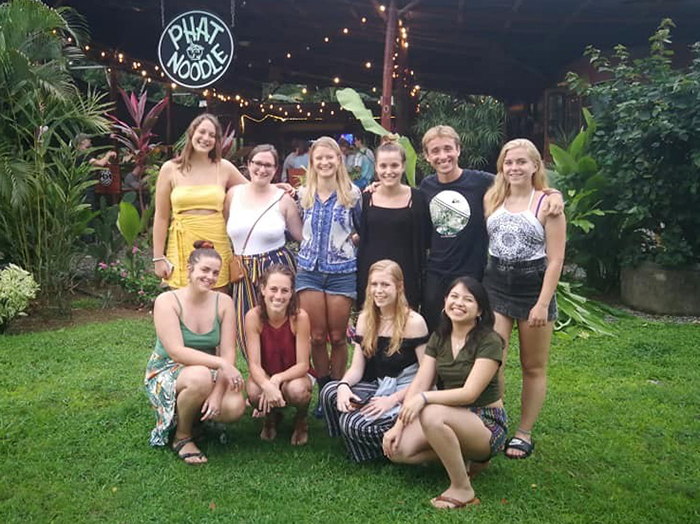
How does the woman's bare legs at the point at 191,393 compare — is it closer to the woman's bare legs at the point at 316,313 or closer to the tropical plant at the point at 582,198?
the woman's bare legs at the point at 316,313

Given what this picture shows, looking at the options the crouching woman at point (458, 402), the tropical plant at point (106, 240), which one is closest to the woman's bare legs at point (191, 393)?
the crouching woman at point (458, 402)

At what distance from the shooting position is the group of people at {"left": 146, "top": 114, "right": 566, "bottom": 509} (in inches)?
119

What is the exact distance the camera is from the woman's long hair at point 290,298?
3.40m

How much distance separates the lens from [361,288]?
3547 mm

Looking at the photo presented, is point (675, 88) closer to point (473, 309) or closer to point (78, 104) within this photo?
point (473, 309)

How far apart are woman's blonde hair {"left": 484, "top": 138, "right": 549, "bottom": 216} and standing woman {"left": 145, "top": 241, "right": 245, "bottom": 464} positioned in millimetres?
1330

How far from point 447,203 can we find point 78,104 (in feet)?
15.1

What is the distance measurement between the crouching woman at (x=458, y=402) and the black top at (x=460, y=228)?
0.39 m

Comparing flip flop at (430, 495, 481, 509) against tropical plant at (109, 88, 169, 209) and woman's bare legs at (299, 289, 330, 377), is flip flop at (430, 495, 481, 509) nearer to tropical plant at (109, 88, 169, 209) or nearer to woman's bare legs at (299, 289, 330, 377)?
woman's bare legs at (299, 289, 330, 377)

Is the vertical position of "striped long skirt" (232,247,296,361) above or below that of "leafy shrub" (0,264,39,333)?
above

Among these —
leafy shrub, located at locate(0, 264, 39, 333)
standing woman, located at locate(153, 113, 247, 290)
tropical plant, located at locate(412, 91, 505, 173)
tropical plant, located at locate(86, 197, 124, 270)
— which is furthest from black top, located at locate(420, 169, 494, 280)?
tropical plant, located at locate(412, 91, 505, 173)

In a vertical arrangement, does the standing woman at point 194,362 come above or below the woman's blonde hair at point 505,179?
below

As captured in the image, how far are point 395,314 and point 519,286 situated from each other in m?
0.59

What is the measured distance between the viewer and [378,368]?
11.0ft
